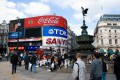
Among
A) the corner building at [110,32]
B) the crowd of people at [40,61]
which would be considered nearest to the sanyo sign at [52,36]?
the corner building at [110,32]

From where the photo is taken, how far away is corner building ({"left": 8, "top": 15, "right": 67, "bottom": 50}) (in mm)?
85875

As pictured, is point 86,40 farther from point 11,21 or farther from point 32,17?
point 11,21

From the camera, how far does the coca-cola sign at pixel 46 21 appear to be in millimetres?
87562

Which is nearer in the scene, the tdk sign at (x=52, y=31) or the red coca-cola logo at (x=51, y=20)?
the tdk sign at (x=52, y=31)

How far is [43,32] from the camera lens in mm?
86562

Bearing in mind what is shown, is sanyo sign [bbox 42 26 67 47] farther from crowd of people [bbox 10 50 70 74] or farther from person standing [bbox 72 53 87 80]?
person standing [bbox 72 53 87 80]

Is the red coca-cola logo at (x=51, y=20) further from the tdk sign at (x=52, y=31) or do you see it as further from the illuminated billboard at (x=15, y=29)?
the illuminated billboard at (x=15, y=29)

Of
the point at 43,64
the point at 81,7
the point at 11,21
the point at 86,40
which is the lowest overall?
the point at 43,64

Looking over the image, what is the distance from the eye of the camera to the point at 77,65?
8.73 metres

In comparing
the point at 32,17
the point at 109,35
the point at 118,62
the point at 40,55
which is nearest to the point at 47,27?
the point at 32,17

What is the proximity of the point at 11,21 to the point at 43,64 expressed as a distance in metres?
70.1

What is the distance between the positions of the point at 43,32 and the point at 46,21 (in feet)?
13.0

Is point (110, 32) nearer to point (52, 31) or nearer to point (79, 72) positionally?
point (52, 31)

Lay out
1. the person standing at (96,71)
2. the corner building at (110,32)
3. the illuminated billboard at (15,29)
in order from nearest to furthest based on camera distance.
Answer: the person standing at (96,71) < the illuminated billboard at (15,29) < the corner building at (110,32)
